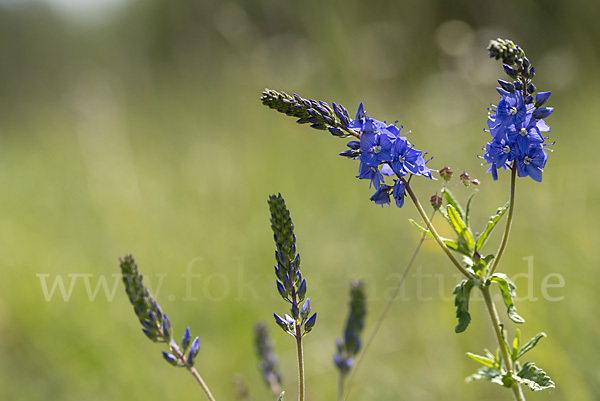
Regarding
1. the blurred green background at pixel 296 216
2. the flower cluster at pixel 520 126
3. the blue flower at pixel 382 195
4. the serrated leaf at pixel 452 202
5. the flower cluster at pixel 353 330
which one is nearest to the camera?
the flower cluster at pixel 520 126

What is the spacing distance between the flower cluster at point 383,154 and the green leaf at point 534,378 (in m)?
0.63

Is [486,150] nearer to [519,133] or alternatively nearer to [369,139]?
[519,133]

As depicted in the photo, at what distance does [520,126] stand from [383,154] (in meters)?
0.39

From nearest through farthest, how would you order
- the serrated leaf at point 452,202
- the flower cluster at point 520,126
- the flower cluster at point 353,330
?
the flower cluster at point 520,126 < the serrated leaf at point 452,202 < the flower cluster at point 353,330

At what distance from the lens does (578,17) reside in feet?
18.7

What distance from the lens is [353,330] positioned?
2445 mm

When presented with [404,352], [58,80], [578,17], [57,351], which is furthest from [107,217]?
[58,80]

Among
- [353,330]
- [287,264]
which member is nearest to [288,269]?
[287,264]

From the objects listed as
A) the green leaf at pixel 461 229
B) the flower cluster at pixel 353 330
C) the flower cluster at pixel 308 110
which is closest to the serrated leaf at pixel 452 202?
the green leaf at pixel 461 229

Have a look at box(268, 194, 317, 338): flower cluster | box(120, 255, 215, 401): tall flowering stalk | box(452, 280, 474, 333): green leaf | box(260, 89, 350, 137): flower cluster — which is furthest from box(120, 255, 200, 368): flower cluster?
box(452, 280, 474, 333): green leaf

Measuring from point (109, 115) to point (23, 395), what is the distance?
140 inches

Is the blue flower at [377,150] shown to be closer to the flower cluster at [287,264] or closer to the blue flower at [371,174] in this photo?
the blue flower at [371,174]

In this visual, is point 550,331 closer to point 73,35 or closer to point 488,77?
point 488,77

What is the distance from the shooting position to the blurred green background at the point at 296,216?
3.38 metres
